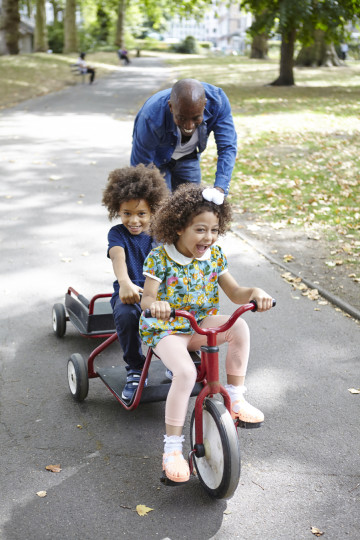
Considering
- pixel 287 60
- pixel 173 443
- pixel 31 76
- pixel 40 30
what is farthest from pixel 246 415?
pixel 40 30

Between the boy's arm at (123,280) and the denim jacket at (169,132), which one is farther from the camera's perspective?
the denim jacket at (169,132)

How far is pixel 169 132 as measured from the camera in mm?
4461

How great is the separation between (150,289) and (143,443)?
914 millimetres

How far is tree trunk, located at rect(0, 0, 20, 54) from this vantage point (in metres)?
31.3

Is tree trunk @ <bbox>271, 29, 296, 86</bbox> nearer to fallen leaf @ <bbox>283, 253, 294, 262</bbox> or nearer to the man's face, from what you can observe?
fallen leaf @ <bbox>283, 253, 294, 262</bbox>

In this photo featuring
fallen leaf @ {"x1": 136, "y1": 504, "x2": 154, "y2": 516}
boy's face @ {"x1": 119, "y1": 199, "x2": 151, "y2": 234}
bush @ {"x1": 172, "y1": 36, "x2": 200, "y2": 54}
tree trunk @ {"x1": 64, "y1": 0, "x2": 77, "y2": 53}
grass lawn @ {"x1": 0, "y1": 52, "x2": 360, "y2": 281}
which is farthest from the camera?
bush @ {"x1": 172, "y1": 36, "x2": 200, "y2": 54}

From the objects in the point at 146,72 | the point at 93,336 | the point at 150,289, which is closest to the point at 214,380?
the point at 150,289

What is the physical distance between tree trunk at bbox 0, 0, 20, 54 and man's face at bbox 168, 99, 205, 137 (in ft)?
99.9

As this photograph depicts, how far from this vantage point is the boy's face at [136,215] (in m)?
3.89

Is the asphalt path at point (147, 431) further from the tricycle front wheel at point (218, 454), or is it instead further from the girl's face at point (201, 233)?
the girl's face at point (201, 233)

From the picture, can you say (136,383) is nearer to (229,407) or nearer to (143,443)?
(143,443)

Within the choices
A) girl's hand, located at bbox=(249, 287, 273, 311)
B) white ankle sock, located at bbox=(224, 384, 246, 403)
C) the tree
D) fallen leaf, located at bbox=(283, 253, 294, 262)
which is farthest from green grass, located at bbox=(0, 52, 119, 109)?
girl's hand, located at bbox=(249, 287, 273, 311)

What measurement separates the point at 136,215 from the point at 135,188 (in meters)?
0.18

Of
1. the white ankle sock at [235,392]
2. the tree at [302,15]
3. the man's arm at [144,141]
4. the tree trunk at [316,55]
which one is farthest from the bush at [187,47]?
the white ankle sock at [235,392]
